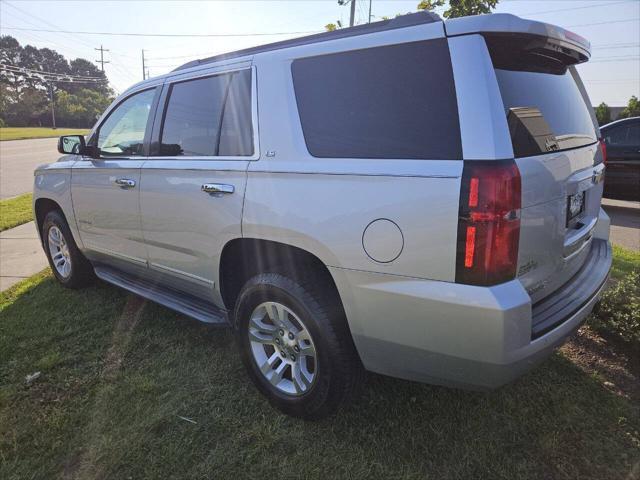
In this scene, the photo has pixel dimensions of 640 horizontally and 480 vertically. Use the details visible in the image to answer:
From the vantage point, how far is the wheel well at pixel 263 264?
7.93ft

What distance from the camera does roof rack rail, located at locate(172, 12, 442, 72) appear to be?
2.09 m

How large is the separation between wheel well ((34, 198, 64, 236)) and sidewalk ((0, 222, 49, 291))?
66cm

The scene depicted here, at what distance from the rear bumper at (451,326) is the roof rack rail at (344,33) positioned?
3.79ft

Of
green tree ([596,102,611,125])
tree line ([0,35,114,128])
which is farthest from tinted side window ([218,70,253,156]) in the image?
tree line ([0,35,114,128])

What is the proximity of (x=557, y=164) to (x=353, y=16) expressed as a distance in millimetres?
11749

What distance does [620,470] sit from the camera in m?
2.17

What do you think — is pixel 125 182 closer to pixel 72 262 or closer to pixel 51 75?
pixel 72 262

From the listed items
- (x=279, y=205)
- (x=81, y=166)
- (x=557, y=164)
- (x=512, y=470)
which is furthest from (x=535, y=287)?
(x=81, y=166)

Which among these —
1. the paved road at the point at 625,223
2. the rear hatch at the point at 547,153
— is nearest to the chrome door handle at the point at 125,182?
the rear hatch at the point at 547,153

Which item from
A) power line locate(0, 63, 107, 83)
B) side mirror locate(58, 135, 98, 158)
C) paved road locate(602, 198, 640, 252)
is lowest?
paved road locate(602, 198, 640, 252)

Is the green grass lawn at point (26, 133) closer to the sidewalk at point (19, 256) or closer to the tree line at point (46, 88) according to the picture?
the tree line at point (46, 88)

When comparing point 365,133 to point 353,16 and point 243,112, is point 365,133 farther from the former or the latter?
point 353,16

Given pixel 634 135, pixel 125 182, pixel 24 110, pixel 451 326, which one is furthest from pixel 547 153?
pixel 24 110

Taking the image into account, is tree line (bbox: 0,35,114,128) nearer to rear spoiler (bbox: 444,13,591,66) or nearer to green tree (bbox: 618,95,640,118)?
green tree (bbox: 618,95,640,118)
